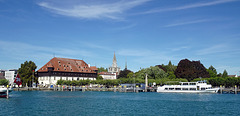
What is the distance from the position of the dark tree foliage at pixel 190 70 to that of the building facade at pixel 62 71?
46.0 m

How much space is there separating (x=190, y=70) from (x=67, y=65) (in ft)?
185

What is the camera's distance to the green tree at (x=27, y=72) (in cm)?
12031

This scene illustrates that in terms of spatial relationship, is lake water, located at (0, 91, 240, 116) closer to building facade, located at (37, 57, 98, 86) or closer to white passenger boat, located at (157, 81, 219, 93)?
white passenger boat, located at (157, 81, 219, 93)

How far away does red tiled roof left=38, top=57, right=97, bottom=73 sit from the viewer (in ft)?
421

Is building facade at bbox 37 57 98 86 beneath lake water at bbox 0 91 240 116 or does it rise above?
above

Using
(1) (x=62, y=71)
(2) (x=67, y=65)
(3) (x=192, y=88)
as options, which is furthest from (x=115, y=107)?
(2) (x=67, y=65)

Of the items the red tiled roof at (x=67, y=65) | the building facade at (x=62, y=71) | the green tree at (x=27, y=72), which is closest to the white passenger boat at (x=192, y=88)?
the building facade at (x=62, y=71)

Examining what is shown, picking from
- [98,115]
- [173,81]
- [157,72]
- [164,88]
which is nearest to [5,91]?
[98,115]

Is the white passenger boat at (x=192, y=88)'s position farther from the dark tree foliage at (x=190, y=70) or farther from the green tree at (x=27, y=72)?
the green tree at (x=27, y=72)

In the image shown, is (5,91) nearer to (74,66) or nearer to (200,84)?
(200,84)

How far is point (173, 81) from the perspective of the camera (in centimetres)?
10744

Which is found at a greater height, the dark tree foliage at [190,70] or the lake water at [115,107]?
the dark tree foliage at [190,70]

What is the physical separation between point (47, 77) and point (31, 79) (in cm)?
718

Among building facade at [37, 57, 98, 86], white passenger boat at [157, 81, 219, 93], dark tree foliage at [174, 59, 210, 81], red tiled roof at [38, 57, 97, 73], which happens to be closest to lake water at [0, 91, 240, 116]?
white passenger boat at [157, 81, 219, 93]
